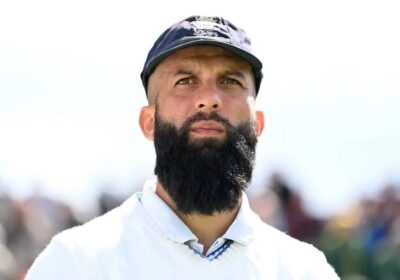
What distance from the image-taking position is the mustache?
4.54 metres

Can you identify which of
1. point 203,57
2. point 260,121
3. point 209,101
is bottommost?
point 260,121

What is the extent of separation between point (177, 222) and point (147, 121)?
1.57ft

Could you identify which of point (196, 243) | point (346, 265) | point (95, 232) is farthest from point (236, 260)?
point (346, 265)

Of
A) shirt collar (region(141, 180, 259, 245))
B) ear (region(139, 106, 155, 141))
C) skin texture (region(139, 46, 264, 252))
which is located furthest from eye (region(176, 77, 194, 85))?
shirt collar (region(141, 180, 259, 245))

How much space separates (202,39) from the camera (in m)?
4.57

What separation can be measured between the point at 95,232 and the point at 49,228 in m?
7.47

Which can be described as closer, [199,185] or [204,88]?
[204,88]

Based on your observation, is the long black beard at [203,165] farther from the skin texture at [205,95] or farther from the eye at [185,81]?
the eye at [185,81]

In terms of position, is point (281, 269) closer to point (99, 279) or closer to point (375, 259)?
point (99, 279)

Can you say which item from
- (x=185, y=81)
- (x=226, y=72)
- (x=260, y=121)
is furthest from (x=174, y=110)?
(x=260, y=121)

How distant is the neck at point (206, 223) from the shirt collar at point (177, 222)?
0.04 meters

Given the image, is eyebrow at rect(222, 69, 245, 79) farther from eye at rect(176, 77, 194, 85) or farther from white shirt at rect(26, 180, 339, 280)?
white shirt at rect(26, 180, 339, 280)

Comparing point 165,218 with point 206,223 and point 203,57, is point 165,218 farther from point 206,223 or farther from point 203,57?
point 203,57

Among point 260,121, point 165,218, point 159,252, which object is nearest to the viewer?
point 159,252
